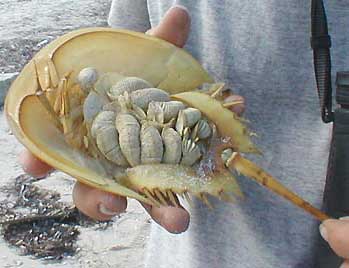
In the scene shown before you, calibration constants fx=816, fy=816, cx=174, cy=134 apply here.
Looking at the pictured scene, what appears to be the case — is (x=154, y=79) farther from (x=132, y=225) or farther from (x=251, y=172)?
(x=132, y=225)

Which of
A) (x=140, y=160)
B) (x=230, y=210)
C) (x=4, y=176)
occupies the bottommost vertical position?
(x=4, y=176)

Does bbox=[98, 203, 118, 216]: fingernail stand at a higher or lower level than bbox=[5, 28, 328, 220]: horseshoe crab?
lower

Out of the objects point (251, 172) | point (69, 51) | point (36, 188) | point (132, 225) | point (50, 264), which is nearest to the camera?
point (251, 172)

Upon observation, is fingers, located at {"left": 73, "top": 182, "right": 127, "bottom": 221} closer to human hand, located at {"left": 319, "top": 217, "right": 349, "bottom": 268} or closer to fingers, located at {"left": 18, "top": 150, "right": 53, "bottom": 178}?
fingers, located at {"left": 18, "top": 150, "right": 53, "bottom": 178}

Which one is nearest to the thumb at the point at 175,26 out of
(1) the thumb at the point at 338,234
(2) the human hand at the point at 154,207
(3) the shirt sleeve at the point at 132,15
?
(2) the human hand at the point at 154,207

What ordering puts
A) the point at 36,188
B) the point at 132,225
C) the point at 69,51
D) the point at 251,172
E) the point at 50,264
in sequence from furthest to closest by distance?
the point at 36,188 < the point at 132,225 < the point at 50,264 < the point at 69,51 < the point at 251,172

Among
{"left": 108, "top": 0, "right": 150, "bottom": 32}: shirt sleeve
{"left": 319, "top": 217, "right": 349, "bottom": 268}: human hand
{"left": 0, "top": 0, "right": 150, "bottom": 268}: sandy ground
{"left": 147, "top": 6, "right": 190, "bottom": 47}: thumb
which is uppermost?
{"left": 147, "top": 6, "right": 190, "bottom": 47}: thumb

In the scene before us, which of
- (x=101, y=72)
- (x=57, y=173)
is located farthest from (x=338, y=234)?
(x=57, y=173)

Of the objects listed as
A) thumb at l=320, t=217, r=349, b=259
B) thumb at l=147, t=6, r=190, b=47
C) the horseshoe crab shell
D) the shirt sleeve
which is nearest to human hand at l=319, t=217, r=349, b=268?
thumb at l=320, t=217, r=349, b=259

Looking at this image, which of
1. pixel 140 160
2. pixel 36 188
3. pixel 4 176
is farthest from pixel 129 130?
pixel 4 176
